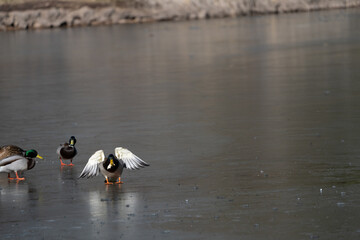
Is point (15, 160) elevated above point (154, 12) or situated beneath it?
situated beneath

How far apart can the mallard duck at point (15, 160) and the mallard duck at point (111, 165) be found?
873mm

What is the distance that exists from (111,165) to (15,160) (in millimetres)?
1536

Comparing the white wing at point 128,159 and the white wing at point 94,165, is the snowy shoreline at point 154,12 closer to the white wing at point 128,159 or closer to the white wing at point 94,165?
the white wing at point 128,159

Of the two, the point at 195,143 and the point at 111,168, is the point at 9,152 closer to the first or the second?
the point at 111,168

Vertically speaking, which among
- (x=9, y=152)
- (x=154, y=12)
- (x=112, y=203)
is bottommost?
(x=112, y=203)

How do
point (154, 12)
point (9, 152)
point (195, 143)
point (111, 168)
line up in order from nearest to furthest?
point (111, 168) → point (9, 152) → point (195, 143) → point (154, 12)

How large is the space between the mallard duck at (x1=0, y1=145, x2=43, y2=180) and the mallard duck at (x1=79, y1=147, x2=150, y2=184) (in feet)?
2.86

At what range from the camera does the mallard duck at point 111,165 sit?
31.6 ft

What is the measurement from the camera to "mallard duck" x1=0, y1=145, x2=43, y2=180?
1038cm

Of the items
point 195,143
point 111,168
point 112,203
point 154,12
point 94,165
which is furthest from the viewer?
point 154,12

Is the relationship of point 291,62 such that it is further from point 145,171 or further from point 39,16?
point 39,16

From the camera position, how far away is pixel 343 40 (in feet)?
101

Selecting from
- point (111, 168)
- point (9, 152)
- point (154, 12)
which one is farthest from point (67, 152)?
point (154, 12)

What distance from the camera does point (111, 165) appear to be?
9.59m
